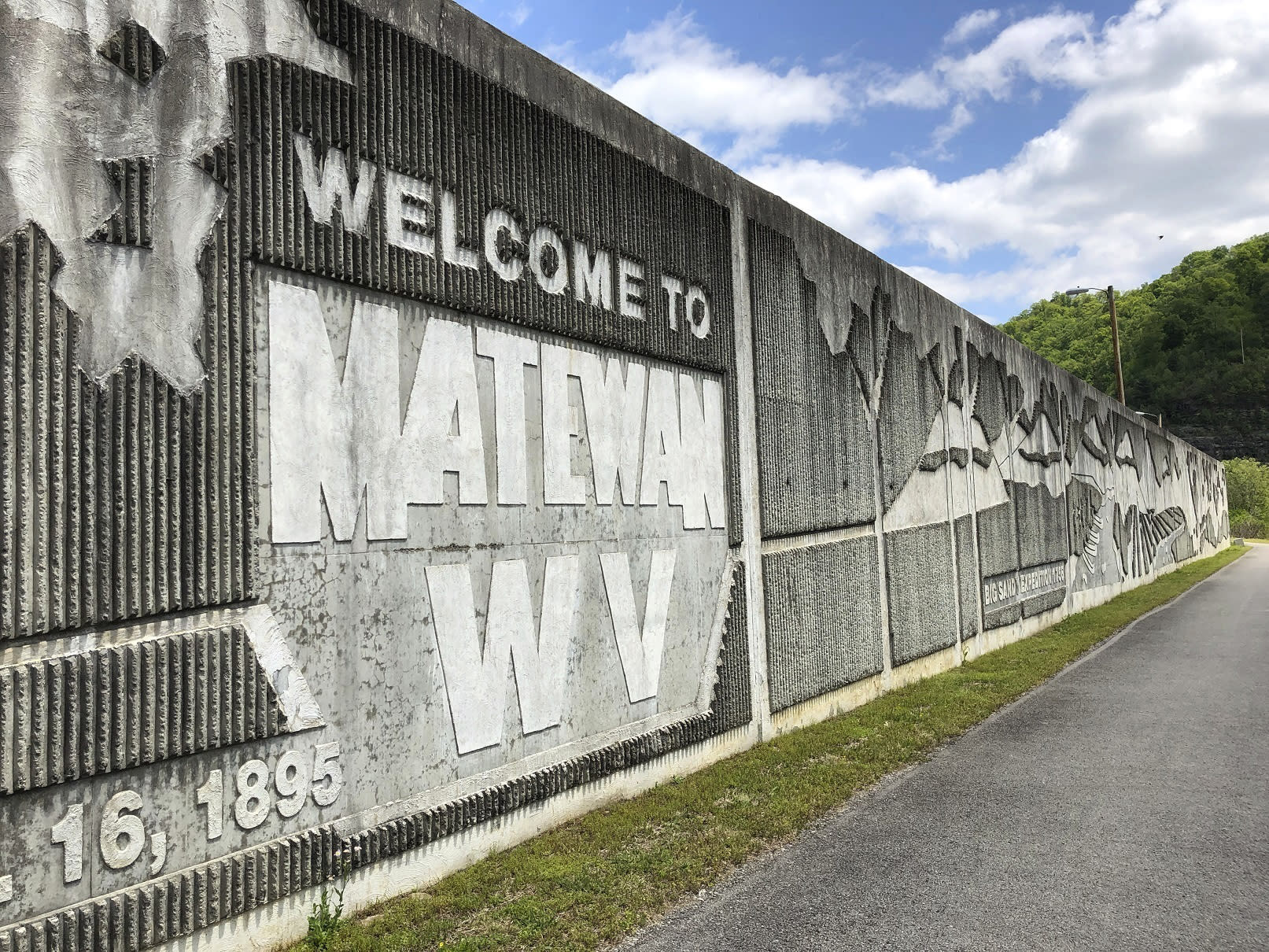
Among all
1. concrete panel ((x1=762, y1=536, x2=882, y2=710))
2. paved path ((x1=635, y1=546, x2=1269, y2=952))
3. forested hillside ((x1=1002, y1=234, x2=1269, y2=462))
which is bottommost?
paved path ((x1=635, y1=546, x2=1269, y2=952))

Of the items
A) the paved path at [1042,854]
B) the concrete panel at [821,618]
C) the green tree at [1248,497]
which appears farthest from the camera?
the green tree at [1248,497]

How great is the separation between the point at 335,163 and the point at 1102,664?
34.8 feet

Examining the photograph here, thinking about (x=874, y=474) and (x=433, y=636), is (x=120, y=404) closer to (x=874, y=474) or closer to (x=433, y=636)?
(x=433, y=636)

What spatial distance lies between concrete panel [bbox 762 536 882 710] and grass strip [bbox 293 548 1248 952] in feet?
1.39

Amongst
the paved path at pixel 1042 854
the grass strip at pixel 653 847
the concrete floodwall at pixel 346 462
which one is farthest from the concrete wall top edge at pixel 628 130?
the paved path at pixel 1042 854

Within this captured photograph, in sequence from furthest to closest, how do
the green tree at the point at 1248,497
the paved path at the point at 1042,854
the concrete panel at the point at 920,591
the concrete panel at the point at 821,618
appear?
the green tree at the point at 1248,497, the concrete panel at the point at 920,591, the concrete panel at the point at 821,618, the paved path at the point at 1042,854

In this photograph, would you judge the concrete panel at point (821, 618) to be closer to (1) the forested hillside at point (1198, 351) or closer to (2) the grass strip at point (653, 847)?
(2) the grass strip at point (653, 847)

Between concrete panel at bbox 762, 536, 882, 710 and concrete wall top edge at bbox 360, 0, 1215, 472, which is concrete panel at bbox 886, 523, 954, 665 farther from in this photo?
concrete wall top edge at bbox 360, 0, 1215, 472

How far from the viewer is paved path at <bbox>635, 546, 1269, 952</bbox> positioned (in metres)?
3.79

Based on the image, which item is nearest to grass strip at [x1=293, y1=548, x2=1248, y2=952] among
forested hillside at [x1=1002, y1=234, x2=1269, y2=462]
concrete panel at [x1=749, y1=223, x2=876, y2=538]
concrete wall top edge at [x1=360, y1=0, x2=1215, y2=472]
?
concrete panel at [x1=749, y1=223, x2=876, y2=538]

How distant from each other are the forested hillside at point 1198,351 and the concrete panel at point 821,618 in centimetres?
6284

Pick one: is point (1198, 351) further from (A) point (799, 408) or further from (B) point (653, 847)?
(B) point (653, 847)

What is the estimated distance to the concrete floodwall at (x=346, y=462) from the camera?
3092 mm

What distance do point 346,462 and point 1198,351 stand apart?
8067cm
